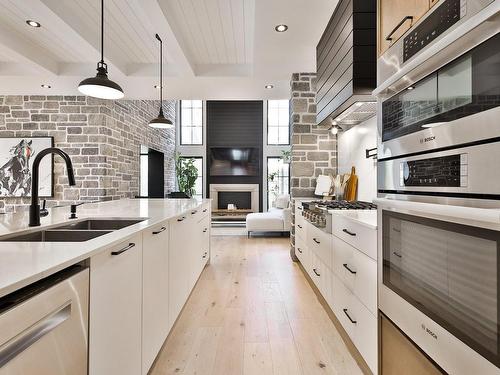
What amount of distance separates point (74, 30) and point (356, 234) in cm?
339

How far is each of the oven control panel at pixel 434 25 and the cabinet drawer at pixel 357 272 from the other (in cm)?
97

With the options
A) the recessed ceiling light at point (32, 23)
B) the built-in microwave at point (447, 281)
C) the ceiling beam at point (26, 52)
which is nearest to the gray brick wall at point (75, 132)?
the ceiling beam at point (26, 52)

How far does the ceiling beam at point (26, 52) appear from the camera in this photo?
3.28m

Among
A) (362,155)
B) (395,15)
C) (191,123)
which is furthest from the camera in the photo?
(191,123)

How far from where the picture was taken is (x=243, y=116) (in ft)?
29.8

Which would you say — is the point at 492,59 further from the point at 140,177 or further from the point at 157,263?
the point at 140,177

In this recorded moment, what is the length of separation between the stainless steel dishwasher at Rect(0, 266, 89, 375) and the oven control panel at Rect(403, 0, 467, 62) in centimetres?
139

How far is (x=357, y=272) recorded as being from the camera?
1691 mm

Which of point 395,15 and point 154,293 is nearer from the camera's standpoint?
point 395,15

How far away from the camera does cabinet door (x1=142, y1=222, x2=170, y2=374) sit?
1508 mm

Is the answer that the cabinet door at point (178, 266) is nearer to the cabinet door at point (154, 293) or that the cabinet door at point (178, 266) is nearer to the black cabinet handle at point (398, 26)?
the cabinet door at point (154, 293)

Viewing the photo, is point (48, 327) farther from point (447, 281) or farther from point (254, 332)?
point (254, 332)

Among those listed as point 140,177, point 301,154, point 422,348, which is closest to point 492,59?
point 422,348

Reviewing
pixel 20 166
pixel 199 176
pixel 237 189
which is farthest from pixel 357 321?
pixel 199 176
